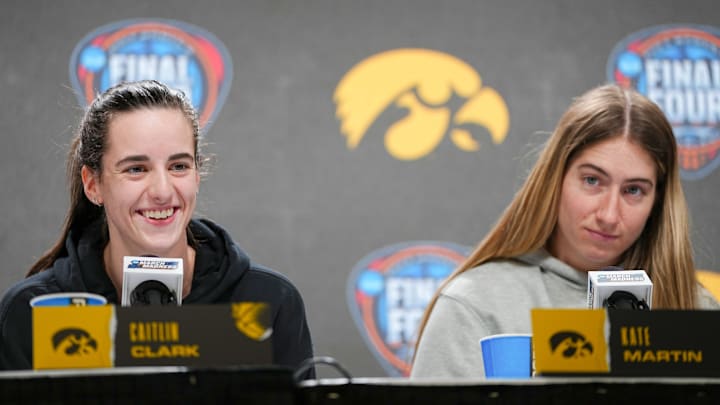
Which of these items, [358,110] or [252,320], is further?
[358,110]

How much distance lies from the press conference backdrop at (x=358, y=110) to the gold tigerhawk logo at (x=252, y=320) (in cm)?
185

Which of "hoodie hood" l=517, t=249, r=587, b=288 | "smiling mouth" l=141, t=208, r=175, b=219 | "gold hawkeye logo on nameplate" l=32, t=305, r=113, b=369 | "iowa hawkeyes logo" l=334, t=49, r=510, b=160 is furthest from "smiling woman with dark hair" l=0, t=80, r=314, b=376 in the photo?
"iowa hawkeyes logo" l=334, t=49, r=510, b=160

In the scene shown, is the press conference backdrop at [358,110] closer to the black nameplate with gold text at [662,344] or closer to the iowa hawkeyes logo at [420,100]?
the iowa hawkeyes logo at [420,100]

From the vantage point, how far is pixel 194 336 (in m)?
1.28

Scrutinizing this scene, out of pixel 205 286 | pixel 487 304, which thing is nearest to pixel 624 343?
pixel 487 304

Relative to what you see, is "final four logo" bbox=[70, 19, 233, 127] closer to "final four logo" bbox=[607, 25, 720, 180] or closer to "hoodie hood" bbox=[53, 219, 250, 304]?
"hoodie hood" bbox=[53, 219, 250, 304]

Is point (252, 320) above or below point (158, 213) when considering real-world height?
below

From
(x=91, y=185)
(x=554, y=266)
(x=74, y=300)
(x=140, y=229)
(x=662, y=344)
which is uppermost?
(x=91, y=185)

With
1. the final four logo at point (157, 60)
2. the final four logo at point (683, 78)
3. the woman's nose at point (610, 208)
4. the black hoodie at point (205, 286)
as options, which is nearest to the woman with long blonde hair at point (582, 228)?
the woman's nose at point (610, 208)

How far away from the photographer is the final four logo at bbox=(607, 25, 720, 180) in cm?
333

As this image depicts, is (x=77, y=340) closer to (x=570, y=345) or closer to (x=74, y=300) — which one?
(x=74, y=300)

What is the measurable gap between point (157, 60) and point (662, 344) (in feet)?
Result: 7.34

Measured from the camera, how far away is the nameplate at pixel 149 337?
4.17 ft

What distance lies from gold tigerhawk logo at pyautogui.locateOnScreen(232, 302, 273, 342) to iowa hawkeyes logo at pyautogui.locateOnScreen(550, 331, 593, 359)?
1.17 feet
